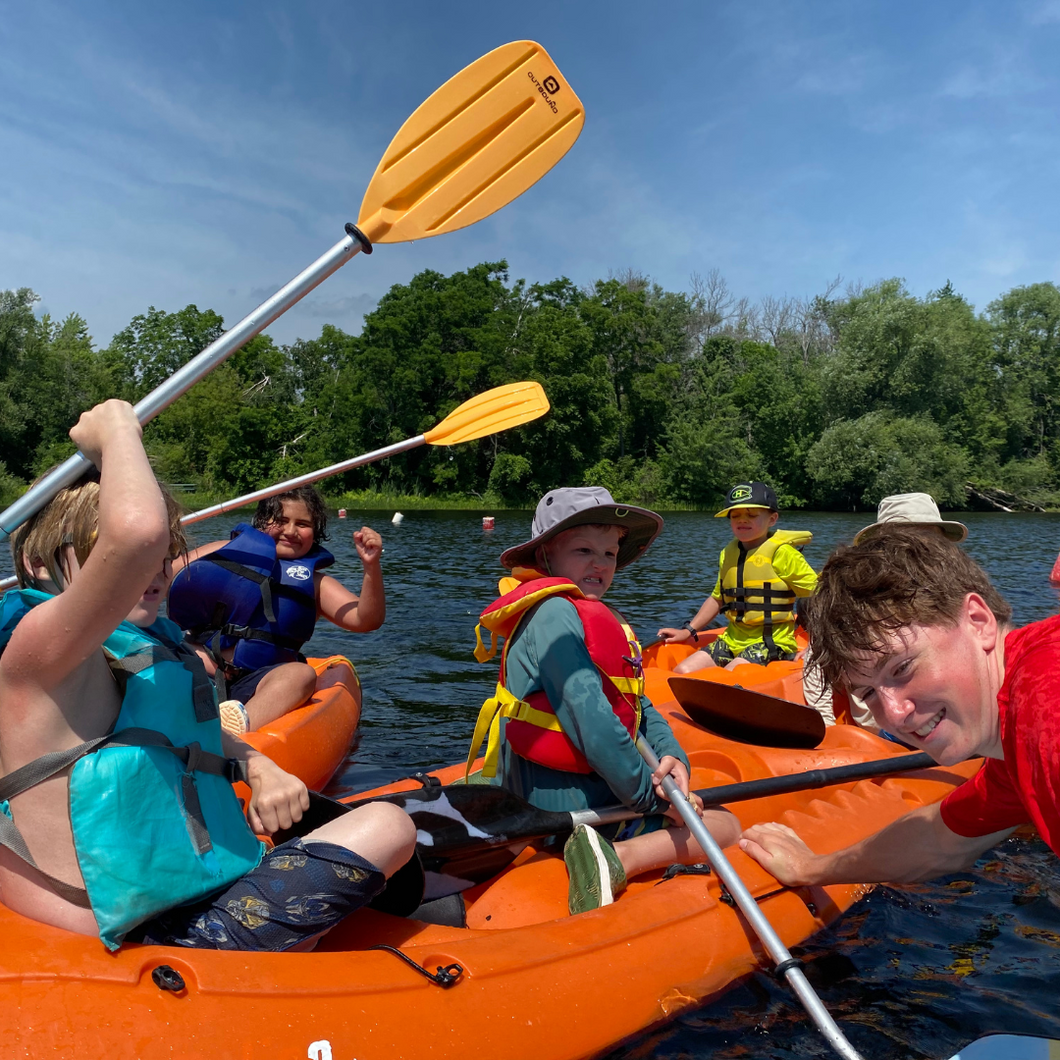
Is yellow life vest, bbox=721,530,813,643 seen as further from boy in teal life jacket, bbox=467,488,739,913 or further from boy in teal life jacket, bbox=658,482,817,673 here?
boy in teal life jacket, bbox=467,488,739,913

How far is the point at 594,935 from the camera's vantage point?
2.11m

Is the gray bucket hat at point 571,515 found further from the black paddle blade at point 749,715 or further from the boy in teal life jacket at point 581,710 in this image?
the black paddle blade at point 749,715

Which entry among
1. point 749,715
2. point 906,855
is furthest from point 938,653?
point 749,715

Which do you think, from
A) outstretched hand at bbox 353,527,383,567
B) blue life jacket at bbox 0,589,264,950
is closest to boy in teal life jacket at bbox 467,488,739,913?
blue life jacket at bbox 0,589,264,950

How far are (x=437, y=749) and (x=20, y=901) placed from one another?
3445mm

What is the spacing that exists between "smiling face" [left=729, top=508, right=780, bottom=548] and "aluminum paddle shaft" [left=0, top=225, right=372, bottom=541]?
3399 millimetres

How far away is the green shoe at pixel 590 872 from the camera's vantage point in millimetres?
2279

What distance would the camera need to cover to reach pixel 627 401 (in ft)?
110

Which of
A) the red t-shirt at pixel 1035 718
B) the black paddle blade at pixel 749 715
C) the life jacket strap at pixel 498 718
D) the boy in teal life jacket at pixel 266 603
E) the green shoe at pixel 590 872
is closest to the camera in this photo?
the red t-shirt at pixel 1035 718

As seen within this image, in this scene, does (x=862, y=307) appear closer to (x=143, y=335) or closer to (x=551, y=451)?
(x=551, y=451)

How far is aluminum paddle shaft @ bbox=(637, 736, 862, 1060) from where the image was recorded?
76.9 inches

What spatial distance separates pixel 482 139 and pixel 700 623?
3.54 meters

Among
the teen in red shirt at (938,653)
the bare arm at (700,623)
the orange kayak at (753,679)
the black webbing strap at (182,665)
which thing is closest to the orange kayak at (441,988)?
the black webbing strap at (182,665)

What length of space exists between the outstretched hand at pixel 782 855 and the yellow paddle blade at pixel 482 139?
201 centimetres
